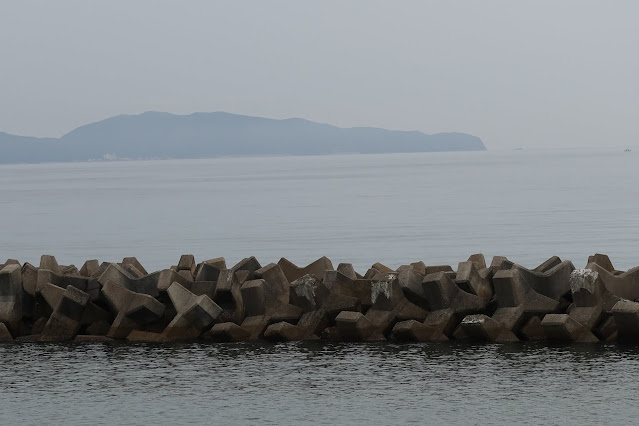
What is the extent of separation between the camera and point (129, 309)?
15.8 metres

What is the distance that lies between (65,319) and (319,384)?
5.07m

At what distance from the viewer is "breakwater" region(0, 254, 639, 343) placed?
574 inches

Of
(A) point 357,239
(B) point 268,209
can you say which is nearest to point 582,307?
A: (A) point 357,239

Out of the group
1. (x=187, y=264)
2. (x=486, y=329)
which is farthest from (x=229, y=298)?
(x=486, y=329)

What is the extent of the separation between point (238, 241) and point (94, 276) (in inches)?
860

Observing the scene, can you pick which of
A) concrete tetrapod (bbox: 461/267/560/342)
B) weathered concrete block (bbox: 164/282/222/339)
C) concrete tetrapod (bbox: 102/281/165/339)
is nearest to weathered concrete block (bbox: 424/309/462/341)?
concrete tetrapod (bbox: 461/267/560/342)

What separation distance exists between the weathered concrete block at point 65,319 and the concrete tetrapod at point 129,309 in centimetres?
44

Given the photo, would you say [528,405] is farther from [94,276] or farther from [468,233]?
[468,233]

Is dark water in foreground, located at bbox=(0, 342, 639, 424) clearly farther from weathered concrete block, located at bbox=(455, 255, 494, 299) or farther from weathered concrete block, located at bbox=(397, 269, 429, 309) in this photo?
weathered concrete block, located at bbox=(455, 255, 494, 299)

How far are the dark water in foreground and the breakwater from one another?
1.22 ft

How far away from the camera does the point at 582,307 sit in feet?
47.8

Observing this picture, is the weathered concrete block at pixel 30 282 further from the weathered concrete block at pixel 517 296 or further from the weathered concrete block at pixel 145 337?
the weathered concrete block at pixel 517 296

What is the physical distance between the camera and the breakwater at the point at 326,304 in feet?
47.8

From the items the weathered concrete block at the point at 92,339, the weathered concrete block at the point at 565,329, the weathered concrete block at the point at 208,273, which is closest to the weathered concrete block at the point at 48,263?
the weathered concrete block at the point at 92,339
